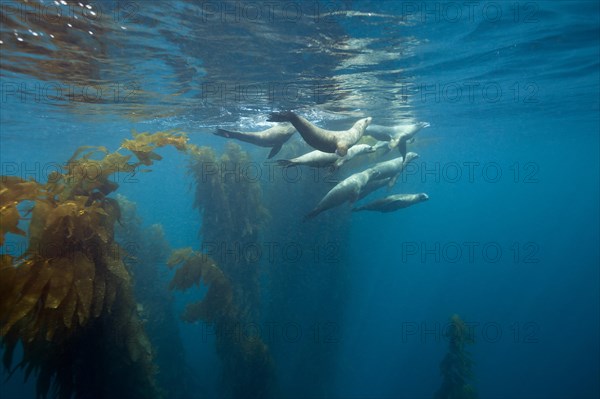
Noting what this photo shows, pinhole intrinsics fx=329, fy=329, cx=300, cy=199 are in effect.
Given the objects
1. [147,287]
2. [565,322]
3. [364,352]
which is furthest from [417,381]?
[565,322]

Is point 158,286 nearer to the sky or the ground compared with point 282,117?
nearer to the ground

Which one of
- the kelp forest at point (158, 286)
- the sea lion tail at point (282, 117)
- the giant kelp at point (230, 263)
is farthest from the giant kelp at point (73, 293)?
the giant kelp at point (230, 263)

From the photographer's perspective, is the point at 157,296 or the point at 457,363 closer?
the point at 457,363

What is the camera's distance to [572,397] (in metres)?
24.2

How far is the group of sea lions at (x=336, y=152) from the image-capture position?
20.6 ft

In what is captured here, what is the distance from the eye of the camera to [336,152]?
21.9 feet

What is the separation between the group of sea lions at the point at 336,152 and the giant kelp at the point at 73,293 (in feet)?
8.90

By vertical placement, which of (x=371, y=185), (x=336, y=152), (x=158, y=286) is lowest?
(x=158, y=286)

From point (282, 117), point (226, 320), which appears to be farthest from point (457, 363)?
point (282, 117)

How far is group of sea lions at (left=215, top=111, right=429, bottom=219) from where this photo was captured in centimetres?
627

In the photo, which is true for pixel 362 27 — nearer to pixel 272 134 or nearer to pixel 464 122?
pixel 272 134

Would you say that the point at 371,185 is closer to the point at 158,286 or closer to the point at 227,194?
the point at 227,194

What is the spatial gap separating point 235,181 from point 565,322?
2278 inches

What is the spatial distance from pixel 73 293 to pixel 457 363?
42.4ft
